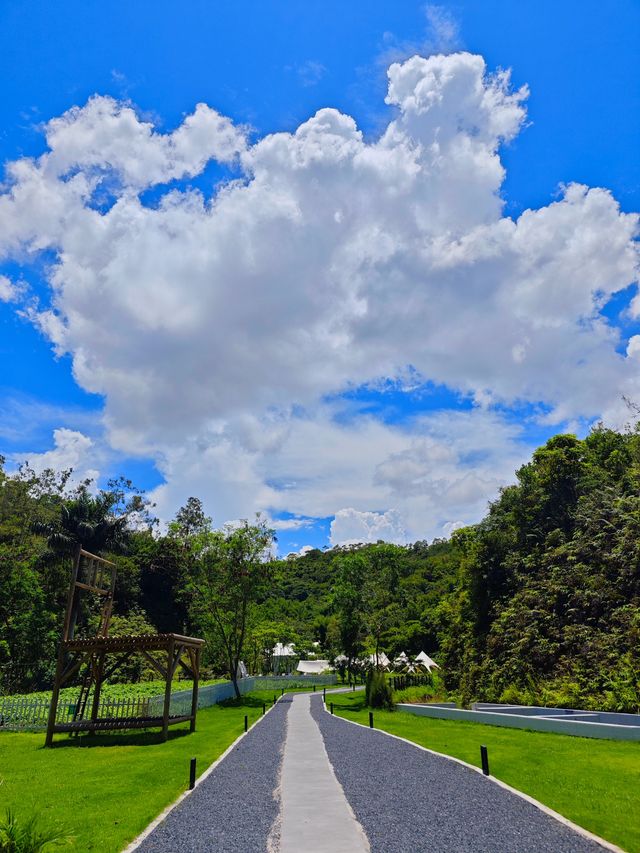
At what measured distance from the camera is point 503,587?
3716cm

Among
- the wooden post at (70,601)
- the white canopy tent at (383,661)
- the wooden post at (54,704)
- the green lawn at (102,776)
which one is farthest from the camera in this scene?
the white canopy tent at (383,661)

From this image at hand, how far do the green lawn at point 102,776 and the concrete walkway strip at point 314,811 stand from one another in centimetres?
228

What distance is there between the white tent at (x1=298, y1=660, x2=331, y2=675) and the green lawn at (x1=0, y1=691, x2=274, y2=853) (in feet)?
184

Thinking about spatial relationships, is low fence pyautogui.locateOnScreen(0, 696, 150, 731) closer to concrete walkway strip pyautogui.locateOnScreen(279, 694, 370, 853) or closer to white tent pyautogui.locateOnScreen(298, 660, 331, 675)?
concrete walkway strip pyautogui.locateOnScreen(279, 694, 370, 853)

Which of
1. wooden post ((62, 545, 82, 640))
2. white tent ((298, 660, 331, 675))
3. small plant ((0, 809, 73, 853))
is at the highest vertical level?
wooden post ((62, 545, 82, 640))

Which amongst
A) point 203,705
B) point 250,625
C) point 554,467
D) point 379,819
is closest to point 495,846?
point 379,819

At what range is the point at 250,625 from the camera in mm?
48062

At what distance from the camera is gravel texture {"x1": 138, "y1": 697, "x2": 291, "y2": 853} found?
25.5ft

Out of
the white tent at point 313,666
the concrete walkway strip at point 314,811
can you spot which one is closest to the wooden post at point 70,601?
the concrete walkway strip at point 314,811

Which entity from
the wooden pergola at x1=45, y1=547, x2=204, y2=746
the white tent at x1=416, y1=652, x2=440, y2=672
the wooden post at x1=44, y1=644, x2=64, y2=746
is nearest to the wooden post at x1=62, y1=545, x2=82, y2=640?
the wooden pergola at x1=45, y1=547, x2=204, y2=746

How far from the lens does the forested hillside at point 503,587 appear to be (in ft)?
86.2

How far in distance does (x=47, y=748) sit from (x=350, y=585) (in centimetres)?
3420

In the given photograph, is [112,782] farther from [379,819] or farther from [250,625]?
[250,625]

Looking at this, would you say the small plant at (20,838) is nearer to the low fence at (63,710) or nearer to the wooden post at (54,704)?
the wooden post at (54,704)
